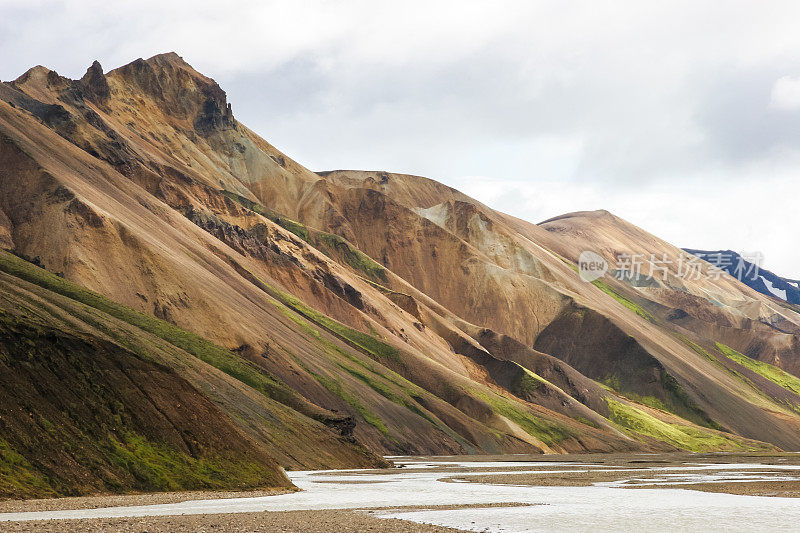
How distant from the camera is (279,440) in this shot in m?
80.9

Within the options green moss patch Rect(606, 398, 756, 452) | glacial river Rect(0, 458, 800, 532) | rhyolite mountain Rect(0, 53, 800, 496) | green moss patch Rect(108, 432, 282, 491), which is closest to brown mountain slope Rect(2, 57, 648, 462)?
rhyolite mountain Rect(0, 53, 800, 496)

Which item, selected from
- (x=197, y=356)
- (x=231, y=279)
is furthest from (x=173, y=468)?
(x=231, y=279)

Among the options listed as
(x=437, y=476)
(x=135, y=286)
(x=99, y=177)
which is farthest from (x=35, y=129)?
(x=437, y=476)

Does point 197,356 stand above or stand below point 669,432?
above

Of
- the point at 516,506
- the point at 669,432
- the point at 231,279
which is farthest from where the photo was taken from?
the point at 669,432

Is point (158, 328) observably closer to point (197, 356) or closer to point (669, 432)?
point (197, 356)

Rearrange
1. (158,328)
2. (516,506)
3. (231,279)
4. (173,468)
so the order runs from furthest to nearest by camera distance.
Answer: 1. (231,279)
2. (158,328)
3. (173,468)
4. (516,506)

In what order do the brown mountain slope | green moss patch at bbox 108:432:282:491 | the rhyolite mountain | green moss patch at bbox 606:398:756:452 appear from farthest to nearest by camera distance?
green moss patch at bbox 606:398:756:452, the brown mountain slope, the rhyolite mountain, green moss patch at bbox 108:432:282:491

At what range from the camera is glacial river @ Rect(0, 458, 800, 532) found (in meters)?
37.0

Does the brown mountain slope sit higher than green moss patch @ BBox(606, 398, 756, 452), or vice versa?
the brown mountain slope

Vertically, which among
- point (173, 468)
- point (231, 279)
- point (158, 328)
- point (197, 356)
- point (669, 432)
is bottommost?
point (669, 432)

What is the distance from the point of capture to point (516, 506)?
4691cm

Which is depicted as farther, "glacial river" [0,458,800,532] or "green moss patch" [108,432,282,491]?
"green moss patch" [108,432,282,491]

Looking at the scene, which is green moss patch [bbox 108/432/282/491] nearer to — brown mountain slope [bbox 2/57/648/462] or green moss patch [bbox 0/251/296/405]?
green moss patch [bbox 0/251/296/405]
